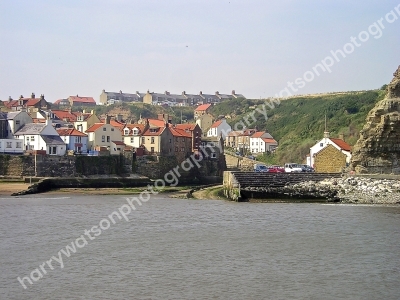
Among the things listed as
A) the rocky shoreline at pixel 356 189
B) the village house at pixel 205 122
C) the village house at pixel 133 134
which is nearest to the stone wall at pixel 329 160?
the rocky shoreline at pixel 356 189

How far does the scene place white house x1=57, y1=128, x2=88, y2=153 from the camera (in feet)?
225

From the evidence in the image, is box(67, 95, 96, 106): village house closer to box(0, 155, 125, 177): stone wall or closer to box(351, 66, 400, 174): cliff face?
box(0, 155, 125, 177): stone wall

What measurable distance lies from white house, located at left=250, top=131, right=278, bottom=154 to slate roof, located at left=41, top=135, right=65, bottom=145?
130 ft

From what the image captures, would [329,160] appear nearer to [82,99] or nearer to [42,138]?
[42,138]

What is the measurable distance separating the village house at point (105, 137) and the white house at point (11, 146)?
8.35m

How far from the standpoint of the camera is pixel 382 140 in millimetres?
49781

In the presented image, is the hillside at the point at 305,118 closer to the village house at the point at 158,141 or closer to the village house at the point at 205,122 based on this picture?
the village house at the point at 205,122

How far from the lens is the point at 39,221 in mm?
35812

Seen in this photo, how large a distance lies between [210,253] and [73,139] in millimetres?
44466

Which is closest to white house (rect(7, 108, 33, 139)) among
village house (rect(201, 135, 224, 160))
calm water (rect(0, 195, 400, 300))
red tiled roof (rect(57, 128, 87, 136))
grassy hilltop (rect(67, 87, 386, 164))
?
red tiled roof (rect(57, 128, 87, 136))

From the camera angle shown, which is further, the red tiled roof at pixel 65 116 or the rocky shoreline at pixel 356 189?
the red tiled roof at pixel 65 116

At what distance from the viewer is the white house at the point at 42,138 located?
65.6 m

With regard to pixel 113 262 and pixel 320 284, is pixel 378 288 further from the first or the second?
pixel 113 262

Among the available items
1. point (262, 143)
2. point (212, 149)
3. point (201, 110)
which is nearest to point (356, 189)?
point (212, 149)
